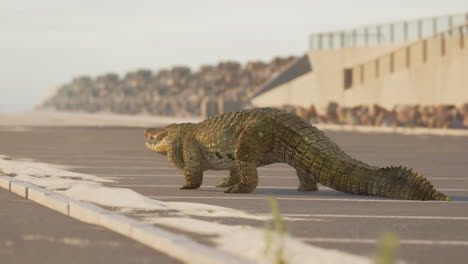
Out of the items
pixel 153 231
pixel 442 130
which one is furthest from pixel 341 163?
pixel 442 130

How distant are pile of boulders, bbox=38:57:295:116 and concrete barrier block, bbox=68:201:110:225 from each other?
89.2 metres

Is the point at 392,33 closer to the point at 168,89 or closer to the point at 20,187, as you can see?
the point at 20,187

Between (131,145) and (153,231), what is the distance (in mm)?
22357

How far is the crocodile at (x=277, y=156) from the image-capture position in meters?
14.1

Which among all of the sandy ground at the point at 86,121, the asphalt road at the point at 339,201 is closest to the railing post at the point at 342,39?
the sandy ground at the point at 86,121

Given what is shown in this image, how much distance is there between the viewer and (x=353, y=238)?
10.4 m

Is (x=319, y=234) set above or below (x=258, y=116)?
below

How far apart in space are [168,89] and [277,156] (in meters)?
134

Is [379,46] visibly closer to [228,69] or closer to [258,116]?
[258,116]

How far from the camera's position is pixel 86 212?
11961 millimetres

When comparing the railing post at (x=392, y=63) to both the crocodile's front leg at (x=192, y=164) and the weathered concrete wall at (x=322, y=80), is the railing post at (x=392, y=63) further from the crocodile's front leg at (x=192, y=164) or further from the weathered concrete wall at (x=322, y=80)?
the crocodile's front leg at (x=192, y=164)

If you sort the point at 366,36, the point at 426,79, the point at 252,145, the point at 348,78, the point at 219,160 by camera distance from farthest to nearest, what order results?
the point at 366,36 < the point at 348,78 < the point at 426,79 < the point at 219,160 < the point at 252,145

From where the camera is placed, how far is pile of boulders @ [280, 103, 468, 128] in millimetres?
48719

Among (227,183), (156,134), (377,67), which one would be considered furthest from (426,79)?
(227,183)
